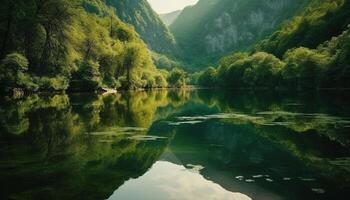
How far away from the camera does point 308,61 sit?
105 m

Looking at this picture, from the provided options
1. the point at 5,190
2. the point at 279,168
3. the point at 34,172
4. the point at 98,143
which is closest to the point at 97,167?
the point at 34,172

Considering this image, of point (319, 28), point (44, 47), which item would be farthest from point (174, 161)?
point (319, 28)

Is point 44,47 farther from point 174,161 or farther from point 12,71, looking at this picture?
point 174,161

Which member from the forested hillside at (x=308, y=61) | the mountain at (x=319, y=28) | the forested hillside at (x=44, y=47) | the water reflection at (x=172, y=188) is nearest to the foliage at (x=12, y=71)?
the forested hillside at (x=44, y=47)

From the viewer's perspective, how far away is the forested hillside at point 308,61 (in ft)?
310

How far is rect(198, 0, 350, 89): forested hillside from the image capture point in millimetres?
94500

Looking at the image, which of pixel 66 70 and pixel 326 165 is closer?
pixel 326 165

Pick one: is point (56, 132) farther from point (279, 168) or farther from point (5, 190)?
point (279, 168)

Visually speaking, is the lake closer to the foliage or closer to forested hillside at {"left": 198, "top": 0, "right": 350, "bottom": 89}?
the foliage

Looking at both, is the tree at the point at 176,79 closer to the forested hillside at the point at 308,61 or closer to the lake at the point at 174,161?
the forested hillside at the point at 308,61

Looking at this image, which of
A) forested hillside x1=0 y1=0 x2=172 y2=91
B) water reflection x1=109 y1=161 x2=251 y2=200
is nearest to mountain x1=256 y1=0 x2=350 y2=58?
forested hillside x1=0 y1=0 x2=172 y2=91

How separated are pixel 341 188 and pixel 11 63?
60171 millimetres

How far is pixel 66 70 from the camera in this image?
79125 mm

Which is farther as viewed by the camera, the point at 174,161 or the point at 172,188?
the point at 174,161
